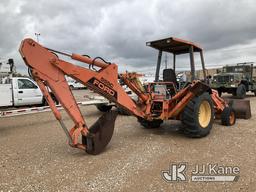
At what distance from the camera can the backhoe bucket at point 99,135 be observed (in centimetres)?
463

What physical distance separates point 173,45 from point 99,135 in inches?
135

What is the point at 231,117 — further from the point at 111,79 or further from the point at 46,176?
the point at 46,176

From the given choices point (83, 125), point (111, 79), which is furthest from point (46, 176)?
point (111, 79)

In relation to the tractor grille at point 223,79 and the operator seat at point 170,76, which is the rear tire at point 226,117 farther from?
the tractor grille at point 223,79

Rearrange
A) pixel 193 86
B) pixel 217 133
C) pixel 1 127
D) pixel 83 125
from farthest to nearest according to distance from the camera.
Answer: pixel 1 127 < pixel 217 133 < pixel 193 86 < pixel 83 125

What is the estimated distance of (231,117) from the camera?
7395mm

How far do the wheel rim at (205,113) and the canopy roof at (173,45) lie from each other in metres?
1.64

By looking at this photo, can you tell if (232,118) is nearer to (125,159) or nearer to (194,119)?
(194,119)

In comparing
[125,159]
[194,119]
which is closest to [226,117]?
[194,119]

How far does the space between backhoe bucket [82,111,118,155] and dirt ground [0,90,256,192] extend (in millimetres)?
155

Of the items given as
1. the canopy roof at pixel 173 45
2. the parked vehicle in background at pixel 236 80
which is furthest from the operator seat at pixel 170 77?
the parked vehicle in background at pixel 236 80

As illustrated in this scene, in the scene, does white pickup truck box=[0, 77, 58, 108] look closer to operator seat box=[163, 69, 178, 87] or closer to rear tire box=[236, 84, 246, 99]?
operator seat box=[163, 69, 178, 87]

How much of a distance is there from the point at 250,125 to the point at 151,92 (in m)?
3.39

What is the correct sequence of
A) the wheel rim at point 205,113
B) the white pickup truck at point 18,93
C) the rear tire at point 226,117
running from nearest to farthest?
the wheel rim at point 205,113 < the rear tire at point 226,117 < the white pickup truck at point 18,93
